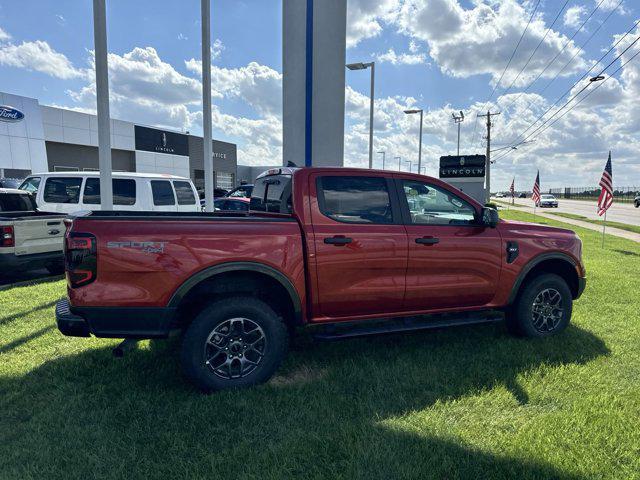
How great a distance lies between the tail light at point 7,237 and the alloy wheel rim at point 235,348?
Answer: 5036 mm

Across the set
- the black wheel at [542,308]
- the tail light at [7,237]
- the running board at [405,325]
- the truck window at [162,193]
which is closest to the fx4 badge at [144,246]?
the running board at [405,325]

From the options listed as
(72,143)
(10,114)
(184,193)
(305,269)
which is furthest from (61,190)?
(72,143)

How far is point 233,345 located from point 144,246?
1.07 m

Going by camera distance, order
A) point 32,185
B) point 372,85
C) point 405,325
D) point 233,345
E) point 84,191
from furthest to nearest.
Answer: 1. point 372,85
2. point 32,185
3. point 84,191
4. point 405,325
5. point 233,345

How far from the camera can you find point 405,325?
4066 mm

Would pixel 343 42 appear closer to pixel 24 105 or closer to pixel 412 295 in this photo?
pixel 412 295

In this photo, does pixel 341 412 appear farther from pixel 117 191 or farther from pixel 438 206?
pixel 117 191

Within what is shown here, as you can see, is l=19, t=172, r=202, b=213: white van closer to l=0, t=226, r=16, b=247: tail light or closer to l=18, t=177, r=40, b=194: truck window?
l=18, t=177, r=40, b=194: truck window

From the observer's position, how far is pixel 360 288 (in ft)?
12.5

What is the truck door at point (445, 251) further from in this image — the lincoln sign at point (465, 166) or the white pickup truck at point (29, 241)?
the lincoln sign at point (465, 166)

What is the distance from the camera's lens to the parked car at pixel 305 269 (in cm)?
317

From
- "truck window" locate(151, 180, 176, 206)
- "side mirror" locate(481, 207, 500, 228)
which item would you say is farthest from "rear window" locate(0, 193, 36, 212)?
"side mirror" locate(481, 207, 500, 228)

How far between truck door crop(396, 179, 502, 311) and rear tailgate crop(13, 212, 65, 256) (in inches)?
223

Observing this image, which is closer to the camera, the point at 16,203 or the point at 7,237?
the point at 7,237
